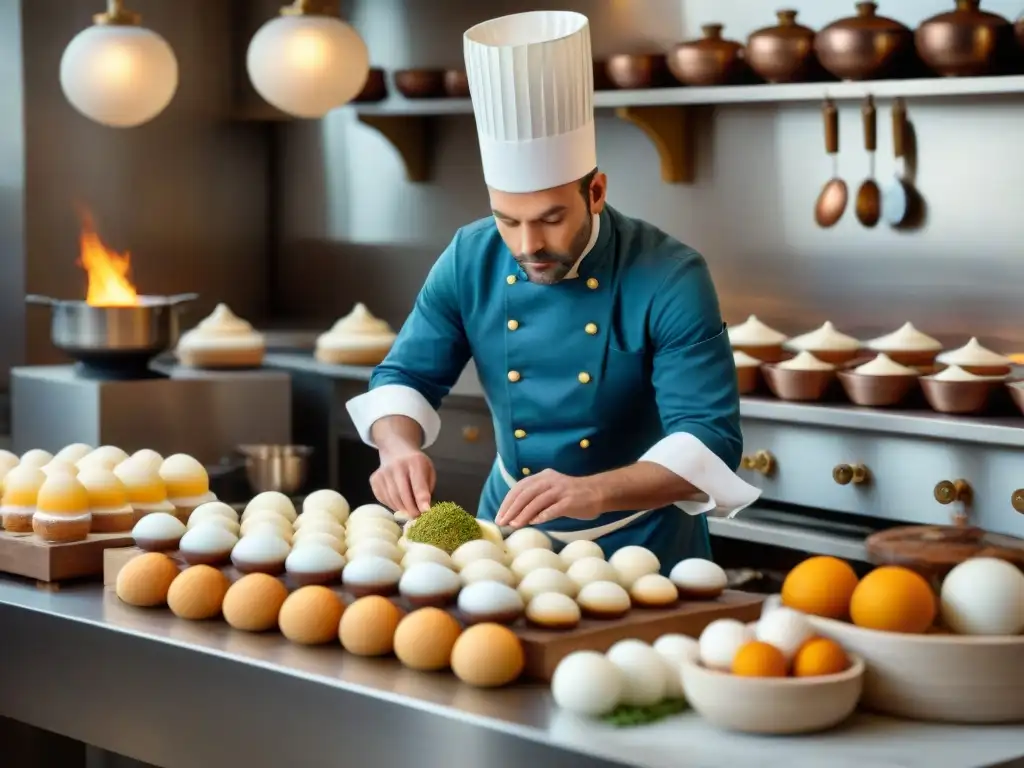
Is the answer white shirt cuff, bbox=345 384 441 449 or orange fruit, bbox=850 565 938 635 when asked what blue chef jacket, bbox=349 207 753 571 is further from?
orange fruit, bbox=850 565 938 635

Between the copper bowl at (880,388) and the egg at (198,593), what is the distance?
1949 millimetres

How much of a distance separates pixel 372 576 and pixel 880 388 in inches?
76.1

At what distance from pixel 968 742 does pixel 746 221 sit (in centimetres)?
292

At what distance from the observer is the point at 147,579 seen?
1.96 meters

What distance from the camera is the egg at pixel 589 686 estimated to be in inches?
59.7

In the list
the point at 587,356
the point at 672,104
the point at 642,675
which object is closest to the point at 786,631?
the point at 642,675

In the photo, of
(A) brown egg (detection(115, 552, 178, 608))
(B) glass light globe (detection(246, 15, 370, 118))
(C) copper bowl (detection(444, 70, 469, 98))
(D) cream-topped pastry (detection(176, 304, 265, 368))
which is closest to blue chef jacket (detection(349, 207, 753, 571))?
(A) brown egg (detection(115, 552, 178, 608))

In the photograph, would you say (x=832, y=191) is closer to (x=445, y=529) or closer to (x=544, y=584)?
(x=445, y=529)

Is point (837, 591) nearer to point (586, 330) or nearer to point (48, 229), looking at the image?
point (586, 330)

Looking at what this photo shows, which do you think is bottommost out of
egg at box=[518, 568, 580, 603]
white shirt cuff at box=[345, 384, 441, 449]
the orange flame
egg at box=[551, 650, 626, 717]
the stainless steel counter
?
the stainless steel counter

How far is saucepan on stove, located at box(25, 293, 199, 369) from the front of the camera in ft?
12.9

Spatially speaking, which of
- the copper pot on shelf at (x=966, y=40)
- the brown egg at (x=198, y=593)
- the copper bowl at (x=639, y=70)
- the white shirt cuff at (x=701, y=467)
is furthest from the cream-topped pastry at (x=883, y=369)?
the brown egg at (x=198, y=593)

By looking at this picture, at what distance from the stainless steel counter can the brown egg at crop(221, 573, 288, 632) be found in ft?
0.06

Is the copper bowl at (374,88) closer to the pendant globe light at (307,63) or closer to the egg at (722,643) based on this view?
the pendant globe light at (307,63)
